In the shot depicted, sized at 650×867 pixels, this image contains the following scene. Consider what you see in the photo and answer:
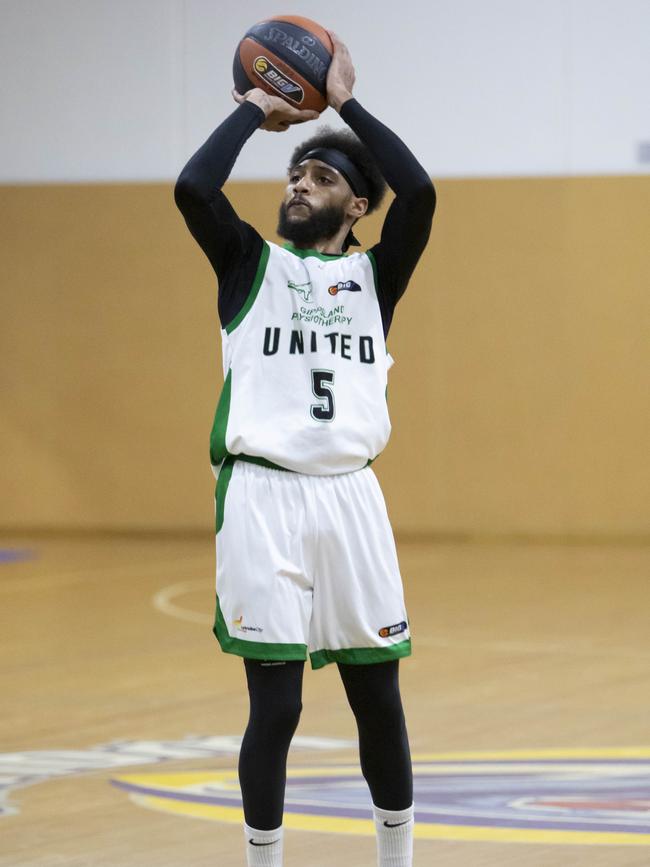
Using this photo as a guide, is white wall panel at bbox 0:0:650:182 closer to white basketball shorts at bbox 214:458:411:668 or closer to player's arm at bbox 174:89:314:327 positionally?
player's arm at bbox 174:89:314:327

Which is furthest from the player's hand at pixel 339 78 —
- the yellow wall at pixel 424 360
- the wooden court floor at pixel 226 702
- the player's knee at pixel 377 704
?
the yellow wall at pixel 424 360

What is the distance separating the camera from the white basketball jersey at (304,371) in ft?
8.52

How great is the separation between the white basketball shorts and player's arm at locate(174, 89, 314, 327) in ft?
1.05

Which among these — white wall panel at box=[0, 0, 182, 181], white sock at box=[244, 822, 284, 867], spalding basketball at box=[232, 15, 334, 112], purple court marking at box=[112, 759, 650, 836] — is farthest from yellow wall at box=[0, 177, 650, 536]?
white sock at box=[244, 822, 284, 867]

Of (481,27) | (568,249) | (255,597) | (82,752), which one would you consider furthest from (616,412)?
(255,597)

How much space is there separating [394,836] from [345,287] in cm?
100

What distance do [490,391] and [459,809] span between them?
6356mm

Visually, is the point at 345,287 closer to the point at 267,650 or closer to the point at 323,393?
the point at 323,393

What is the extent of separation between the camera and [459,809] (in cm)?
357

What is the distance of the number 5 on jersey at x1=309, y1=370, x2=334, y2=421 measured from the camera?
8.54ft

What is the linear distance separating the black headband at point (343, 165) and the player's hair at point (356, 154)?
2cm

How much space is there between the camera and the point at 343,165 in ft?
9.38

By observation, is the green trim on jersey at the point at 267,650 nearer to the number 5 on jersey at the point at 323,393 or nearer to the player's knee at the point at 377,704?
the player's knee at the point at 377,704

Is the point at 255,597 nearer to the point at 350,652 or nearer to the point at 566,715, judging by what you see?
A: the point at 350,652
